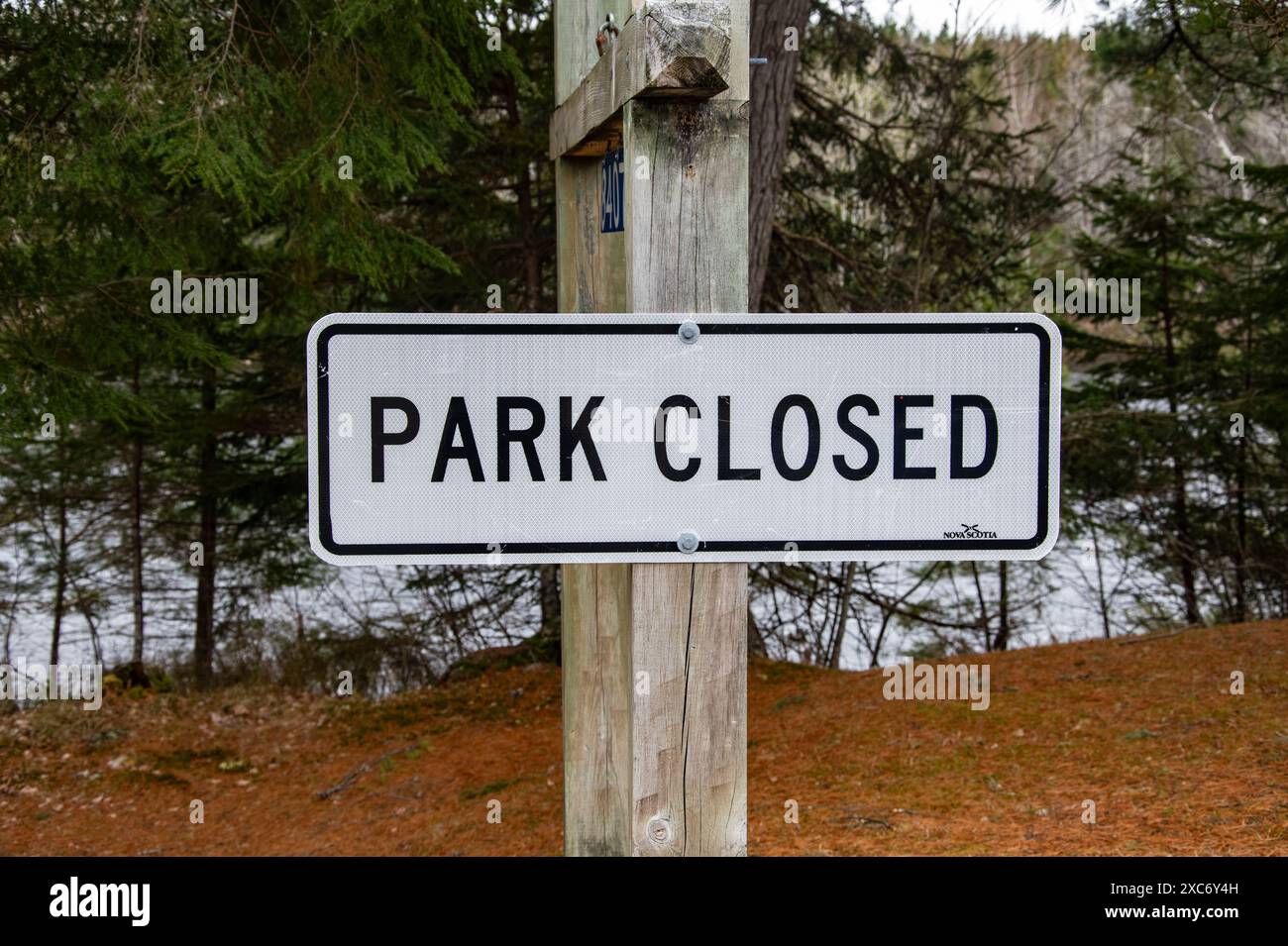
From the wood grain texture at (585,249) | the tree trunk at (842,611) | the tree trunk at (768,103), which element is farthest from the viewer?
the tree trunk at (842,611)

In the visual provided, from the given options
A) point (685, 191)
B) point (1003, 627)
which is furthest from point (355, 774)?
point (685, 191)

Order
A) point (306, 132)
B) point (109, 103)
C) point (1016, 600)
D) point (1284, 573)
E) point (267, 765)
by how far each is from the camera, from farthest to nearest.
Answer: point (1016, 600), point (1284, 573), point (267, 765), point (306, 132), point (109, 103)

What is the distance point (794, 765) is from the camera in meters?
6.31

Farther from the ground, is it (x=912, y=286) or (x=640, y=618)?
(x=912, y=286)

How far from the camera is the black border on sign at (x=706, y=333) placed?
1575 mm

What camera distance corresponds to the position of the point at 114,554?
13.4 meters

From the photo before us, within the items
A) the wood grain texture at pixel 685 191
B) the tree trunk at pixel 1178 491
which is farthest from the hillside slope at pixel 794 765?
the wood grain texture at pixel 685 191

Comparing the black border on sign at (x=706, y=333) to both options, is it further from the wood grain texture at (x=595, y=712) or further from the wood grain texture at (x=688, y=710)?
the wood grain texture at (x=595, y=712)

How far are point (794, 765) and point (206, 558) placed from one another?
872 centimetres

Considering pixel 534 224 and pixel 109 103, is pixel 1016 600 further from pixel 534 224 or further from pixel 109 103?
pixel 109 103

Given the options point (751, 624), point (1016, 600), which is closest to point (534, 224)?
point (751, 624)

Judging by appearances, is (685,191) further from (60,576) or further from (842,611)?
(60,576)

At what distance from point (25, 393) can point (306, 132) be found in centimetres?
198

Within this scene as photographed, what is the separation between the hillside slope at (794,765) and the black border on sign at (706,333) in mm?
3375
